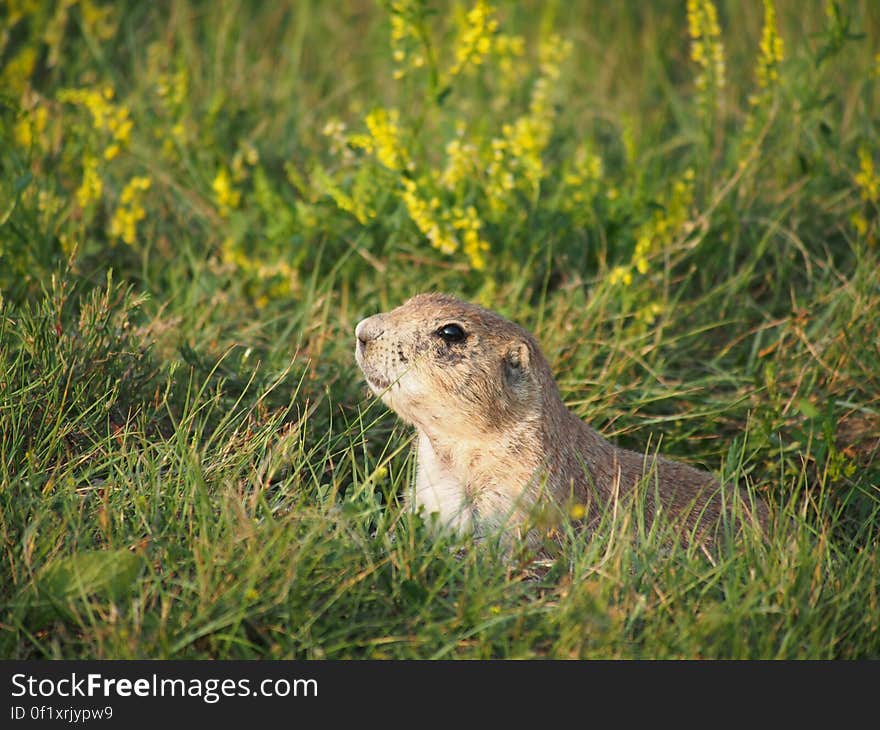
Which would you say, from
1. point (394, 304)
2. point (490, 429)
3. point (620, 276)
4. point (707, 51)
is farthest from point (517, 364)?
point (707, 51)

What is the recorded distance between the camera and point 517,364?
172 inches

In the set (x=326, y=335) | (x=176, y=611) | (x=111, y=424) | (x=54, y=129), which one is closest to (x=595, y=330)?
(x=326, y=335)

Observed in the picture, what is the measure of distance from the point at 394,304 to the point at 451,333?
153 cm

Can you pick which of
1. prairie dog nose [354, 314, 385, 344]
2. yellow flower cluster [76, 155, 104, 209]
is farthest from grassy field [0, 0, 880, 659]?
prairie dog nose [354, 314, 385, 344]

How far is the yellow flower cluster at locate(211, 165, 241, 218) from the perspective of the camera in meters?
5.97

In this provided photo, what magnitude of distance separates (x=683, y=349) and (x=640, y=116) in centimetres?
265

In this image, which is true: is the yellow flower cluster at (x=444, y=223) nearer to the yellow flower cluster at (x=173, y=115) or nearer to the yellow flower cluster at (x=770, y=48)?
A: the yellow flower cluster at (x=173, y=115)

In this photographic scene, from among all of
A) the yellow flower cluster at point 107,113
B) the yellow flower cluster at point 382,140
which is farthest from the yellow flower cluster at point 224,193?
the yellow flower cluster at point 382,140

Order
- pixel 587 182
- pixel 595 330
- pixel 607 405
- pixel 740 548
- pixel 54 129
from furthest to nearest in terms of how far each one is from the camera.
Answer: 1. pixel 54 129
2. pixel 587 182
3. pixel 595 330
4. pixel 607 405
5. pixel 740 548

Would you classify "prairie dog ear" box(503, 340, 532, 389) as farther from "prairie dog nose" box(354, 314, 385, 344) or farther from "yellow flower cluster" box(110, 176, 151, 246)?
"yellow flower cluster" box(110, 176, 151, 246)

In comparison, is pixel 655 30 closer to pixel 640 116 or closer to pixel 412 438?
pixel 640 116

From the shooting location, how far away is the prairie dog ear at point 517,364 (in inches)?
171

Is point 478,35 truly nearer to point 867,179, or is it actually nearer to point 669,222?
point 669,222

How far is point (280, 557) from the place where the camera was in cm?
336
